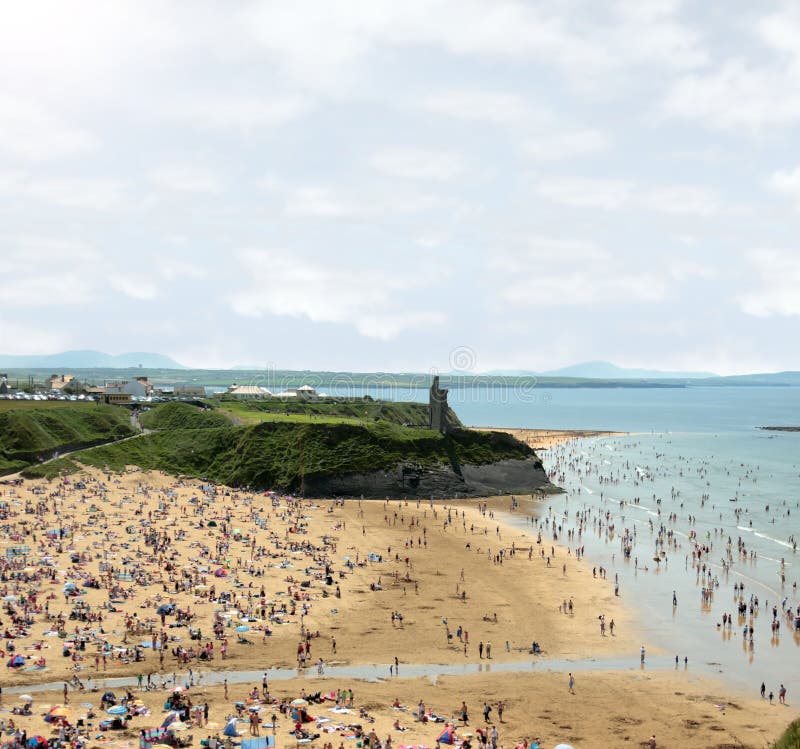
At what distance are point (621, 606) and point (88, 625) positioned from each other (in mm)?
31164

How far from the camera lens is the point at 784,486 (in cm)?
9275

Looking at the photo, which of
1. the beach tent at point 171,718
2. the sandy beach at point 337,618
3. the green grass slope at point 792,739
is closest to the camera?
the green grass slope at point 792,739

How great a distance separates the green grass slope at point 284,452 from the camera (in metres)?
78.6

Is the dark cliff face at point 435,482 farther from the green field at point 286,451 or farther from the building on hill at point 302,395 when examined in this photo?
the building on hill at point 302,395

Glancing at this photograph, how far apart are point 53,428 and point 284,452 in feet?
89.4

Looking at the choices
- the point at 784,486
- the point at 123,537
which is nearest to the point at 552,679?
the point at 123,537

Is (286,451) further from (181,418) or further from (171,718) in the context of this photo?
(171,718)

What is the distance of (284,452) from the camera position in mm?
81938

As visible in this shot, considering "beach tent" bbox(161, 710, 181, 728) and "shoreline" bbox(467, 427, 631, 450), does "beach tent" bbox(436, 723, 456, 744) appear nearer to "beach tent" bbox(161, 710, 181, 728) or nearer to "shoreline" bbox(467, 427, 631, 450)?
"beach tent" bbox(161, 710, 181, 728)

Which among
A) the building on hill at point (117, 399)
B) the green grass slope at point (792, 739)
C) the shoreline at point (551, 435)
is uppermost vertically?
the building on hill at point (117, 399)

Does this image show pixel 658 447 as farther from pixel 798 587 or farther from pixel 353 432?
pixel 798 587

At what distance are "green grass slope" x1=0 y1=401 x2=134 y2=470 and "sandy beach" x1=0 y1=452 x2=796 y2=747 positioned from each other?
1057 cm

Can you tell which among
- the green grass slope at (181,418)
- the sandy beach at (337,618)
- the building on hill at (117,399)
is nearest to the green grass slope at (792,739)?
the sandy beach at (337,618)

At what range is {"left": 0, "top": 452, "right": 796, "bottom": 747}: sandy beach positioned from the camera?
95.9 feet
